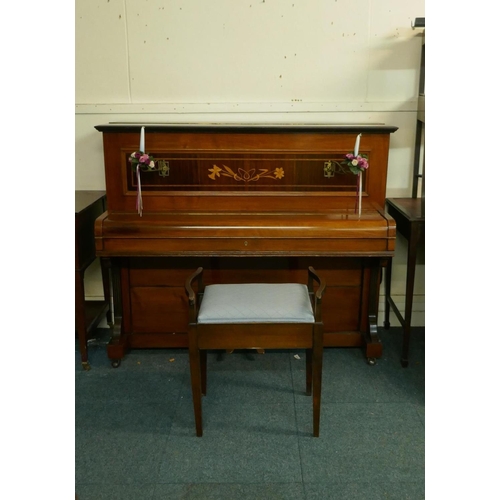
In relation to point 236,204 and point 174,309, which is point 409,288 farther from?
point 174,309

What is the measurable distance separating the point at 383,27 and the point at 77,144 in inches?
A: 70.9

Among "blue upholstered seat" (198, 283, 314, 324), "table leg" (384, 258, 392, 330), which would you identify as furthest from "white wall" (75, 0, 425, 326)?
A: "blue upholstered seat" (198, 283, 314, 324)

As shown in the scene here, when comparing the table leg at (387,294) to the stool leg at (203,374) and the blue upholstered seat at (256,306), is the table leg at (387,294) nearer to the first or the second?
the blue upholstered seat at (256,306)

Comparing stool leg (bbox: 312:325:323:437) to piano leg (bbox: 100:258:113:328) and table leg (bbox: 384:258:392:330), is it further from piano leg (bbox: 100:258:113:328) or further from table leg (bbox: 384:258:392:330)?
piano leg (bbox: 100:258:113:328)

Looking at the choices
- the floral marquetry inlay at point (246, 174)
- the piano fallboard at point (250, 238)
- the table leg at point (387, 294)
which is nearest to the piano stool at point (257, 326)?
the piano fallboard at point (250, 238)

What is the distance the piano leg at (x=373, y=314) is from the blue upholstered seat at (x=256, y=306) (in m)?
Answer: 0.66

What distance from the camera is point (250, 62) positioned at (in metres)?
2.84

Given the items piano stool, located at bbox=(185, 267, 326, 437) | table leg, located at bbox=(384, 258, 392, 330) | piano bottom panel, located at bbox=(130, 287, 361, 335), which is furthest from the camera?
table leg, located at bbox=(384, 258, 392, 330)

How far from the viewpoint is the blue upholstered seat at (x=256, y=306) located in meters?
2.04

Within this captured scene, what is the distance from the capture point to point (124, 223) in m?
2.48

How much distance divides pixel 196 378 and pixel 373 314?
1104 millimetres

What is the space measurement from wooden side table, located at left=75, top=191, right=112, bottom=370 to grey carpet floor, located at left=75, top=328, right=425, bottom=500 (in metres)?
0.18

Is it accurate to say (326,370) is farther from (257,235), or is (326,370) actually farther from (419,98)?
(419,98)

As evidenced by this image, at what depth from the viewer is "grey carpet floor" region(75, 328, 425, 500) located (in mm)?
1906
